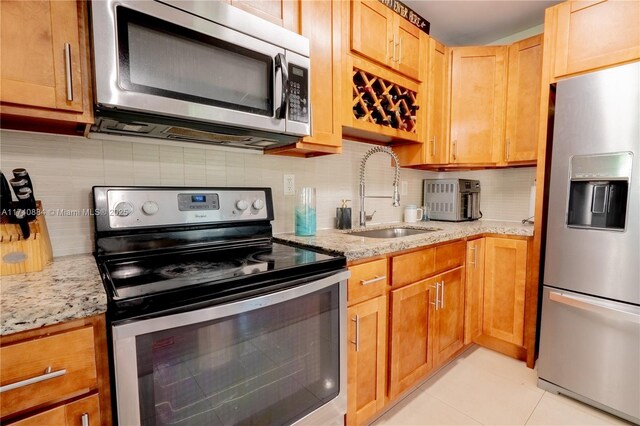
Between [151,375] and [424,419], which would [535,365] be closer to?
[424,419]

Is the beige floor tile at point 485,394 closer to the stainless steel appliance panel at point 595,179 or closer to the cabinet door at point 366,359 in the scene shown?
the cabinet door at point 366,359

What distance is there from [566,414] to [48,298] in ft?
7.27

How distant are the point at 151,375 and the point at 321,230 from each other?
47.5 inches

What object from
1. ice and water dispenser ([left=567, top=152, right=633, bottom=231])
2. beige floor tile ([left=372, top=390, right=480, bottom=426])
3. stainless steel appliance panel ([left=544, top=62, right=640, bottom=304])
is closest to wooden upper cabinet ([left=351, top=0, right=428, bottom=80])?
stainless steel appliance panel ([left=544, top=62, right=640, bottom=304])

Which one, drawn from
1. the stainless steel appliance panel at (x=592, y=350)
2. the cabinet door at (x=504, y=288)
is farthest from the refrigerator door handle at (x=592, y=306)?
the cabinet door at (x=504, y=288)

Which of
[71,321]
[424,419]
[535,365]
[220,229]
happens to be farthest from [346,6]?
[535,365]

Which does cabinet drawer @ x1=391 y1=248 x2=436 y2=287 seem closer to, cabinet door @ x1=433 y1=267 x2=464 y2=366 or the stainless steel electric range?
cabinet door @ x1=433 y1=267 x2=464 y2=366

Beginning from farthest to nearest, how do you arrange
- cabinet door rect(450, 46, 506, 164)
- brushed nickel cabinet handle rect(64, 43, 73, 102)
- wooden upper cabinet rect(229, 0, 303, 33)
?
cabinet door rect(450, 46, 506, 164) → wooden upper cabinet rect(229, 0, 303, 33) → brushed nickel cabinet handle rect(64, 43, 73, 102)

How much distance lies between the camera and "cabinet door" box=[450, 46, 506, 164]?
218 centimetres

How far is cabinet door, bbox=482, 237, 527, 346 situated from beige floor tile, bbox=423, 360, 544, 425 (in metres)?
0.30

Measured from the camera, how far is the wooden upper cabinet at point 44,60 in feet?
2.58

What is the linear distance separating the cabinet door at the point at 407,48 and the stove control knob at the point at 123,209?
161cm

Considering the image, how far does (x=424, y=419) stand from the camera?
4.91ft

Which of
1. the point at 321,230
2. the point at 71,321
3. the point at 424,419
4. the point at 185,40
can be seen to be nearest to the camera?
the point at 71,321
